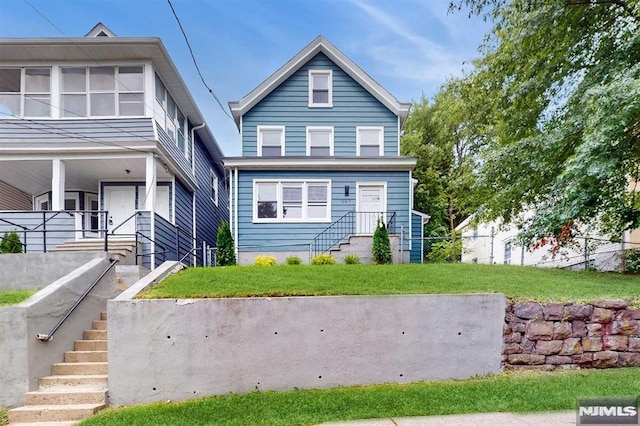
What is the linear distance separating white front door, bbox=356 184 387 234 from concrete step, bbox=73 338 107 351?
809 centimetres

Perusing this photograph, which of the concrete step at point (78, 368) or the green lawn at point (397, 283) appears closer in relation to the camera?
the concrete step at point (78, 368)

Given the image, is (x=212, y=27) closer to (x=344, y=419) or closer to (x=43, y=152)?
(x=43, y=152)

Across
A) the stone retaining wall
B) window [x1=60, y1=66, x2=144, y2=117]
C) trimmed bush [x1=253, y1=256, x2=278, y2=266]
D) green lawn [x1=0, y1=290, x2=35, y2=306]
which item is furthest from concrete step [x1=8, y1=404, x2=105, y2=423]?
window [x1=60, y1=66, x2=144, y2=117]

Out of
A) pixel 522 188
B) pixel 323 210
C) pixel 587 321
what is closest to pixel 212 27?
pixel 323 210

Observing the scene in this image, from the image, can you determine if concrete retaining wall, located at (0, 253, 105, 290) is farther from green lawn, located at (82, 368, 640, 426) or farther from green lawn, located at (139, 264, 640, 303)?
green lawn, located at (82, 368, 640, 426)

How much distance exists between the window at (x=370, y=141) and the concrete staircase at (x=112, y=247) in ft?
25.5

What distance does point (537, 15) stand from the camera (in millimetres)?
8305

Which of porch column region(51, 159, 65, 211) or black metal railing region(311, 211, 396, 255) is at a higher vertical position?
porch column region(51, 159, 65, 211)

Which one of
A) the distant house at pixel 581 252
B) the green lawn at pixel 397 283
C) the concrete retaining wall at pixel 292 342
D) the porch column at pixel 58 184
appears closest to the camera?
the concrete retaining wall at pixel 292 342

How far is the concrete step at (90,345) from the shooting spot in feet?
16.6

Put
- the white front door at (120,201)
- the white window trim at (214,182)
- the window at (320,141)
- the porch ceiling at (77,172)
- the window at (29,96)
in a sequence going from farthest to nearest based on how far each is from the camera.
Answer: the white window trim at (214,182)
the window at (320,141)
the white front door at (120,201)
the porch ceiling at (77,172)
the window at (29,96)

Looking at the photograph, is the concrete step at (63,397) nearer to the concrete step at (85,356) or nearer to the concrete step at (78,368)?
the concrete step at (78,368)

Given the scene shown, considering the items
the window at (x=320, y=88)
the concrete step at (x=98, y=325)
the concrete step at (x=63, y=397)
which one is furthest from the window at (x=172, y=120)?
the concrete step at (x=63, y=397)

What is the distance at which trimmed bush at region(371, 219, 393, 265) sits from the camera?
10.3 m
